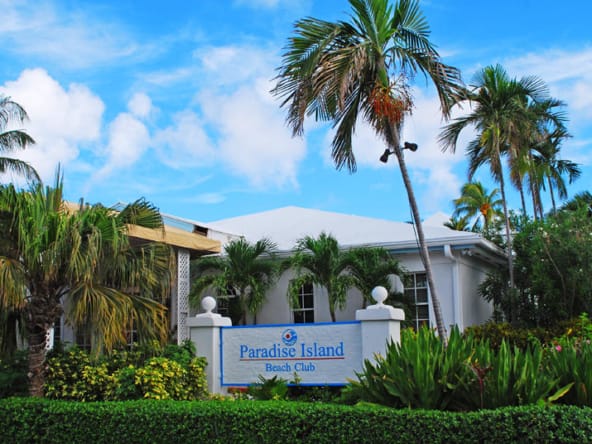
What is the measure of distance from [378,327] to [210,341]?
2.88 meters

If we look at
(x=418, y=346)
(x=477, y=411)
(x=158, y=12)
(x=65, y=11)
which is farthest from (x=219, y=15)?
(x=477, y=411)

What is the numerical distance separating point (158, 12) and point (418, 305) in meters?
8.29

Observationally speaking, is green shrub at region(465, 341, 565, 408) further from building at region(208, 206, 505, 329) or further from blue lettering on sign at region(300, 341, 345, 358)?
building at region(208, 206, 505, 329)

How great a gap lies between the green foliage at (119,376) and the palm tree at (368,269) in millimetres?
4732

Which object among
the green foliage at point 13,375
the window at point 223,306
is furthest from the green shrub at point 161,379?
the window at point 223,306

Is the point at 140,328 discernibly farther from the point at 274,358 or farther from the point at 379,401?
the point at 379,401

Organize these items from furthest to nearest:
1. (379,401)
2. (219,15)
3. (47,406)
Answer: (219,15) < (47,406) < (379,401)

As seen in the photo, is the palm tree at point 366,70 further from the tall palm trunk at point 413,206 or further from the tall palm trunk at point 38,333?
the tall palm trunk at point 38,333

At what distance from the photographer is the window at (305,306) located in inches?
634


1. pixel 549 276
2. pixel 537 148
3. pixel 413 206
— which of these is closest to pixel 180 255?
pixel 413 206

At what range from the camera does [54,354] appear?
10.8 metres

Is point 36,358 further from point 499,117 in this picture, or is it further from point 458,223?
point 458,223

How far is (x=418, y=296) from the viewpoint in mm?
15648

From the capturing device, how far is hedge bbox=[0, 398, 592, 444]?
6.82m
